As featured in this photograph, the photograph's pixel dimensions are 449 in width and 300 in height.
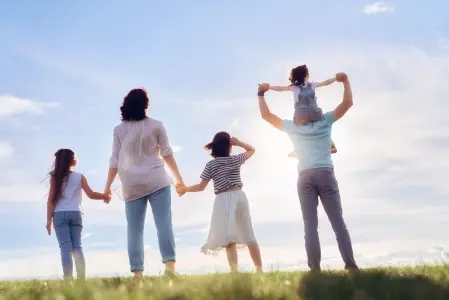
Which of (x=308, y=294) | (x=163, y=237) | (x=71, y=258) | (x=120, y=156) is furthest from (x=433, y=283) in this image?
(x=71, y=258)

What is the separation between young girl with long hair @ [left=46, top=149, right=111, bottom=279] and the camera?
11680 mm

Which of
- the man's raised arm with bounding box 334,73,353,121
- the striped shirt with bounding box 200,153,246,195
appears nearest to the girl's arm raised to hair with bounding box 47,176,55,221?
the striped shirt with bounding box 200,153,246,195

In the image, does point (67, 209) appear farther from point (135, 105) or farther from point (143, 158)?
point (135, 105)

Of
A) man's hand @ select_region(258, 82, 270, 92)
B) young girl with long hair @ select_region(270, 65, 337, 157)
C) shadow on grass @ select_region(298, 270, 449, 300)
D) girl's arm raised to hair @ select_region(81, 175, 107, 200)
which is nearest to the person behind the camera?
shadow on grass @ select_region(298, 270, 449, 300)

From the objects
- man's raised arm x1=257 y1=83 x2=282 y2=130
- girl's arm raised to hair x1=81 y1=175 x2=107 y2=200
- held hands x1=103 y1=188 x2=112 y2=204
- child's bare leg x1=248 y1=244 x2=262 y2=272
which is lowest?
child's bare leg x1=248 y1=244 x2=262 y2=272

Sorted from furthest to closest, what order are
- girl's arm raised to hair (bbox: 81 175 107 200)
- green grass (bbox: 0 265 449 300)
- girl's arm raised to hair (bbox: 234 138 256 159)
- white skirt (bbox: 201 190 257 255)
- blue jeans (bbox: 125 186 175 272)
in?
girl's arm raised to hair (bbox: 81 175 107 200)
girl's arm raised to hair (bbox: 234 138 256 159)
white skirt (bbox: 201 190 257 255)
blue jeans (bbox: 125 186 175 272)
green grass (bbox: 0 265 449 300)

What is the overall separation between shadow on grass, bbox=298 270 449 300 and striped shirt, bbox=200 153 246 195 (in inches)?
185

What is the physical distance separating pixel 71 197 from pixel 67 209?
24 centimetres

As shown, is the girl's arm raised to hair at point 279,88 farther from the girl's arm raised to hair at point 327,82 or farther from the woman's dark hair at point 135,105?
the woman's dark hair at point 135,105

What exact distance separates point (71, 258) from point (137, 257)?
214 cm

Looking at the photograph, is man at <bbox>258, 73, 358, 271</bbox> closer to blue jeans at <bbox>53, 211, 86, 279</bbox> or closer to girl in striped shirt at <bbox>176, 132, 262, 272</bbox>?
girl in striped shirt at <bbox>176, 132, 262, 272</bbox>

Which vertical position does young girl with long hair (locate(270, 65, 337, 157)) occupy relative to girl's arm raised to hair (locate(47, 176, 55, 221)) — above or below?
above

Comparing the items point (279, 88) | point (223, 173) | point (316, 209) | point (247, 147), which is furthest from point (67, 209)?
point (316, 209)

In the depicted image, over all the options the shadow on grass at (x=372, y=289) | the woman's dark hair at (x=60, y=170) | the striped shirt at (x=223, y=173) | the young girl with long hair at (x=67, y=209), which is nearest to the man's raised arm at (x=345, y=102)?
the striped shirt at (x=223, y=173)
